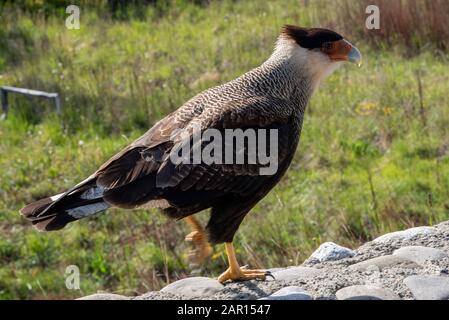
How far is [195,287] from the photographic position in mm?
5098

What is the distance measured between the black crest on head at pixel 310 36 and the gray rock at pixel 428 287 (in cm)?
173

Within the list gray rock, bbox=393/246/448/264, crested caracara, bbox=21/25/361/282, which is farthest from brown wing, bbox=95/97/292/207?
gray rock, bbox=393/246/448/264

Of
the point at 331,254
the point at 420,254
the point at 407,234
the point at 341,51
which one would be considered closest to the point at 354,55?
the point at 341,51

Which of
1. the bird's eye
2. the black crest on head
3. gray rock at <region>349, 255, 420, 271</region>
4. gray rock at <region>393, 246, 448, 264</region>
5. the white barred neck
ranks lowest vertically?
gray rock at <region>349, 255, 420, 271</region>

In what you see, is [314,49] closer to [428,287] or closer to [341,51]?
[341,51]

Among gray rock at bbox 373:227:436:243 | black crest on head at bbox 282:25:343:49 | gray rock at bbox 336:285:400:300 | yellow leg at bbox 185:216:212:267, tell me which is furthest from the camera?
A: black crest on head at bbox 282:25:343:49

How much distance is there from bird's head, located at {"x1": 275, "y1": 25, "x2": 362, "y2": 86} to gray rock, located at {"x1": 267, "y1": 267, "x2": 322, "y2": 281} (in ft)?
4.06

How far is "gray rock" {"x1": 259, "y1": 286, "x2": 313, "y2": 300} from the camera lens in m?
4.53

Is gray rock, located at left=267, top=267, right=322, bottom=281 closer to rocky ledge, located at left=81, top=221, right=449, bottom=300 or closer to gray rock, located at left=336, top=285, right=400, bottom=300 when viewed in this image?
rocky ledge, located at left=81, top=221, right=449, bottom=300

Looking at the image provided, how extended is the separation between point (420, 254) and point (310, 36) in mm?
1517

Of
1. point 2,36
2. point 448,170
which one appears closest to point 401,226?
point 448,170

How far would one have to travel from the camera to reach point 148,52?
1186 centimetres
